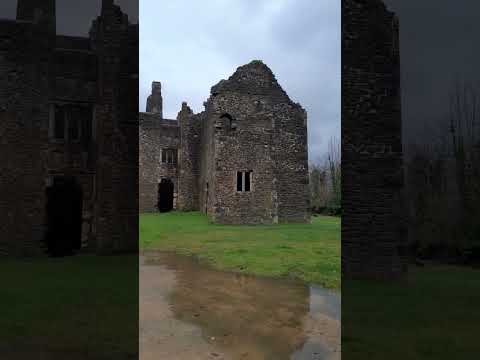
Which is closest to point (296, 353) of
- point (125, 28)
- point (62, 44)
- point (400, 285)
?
point (400, 285)

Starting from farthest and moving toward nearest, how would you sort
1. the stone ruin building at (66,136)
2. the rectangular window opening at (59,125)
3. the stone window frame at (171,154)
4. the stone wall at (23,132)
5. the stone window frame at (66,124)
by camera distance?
the stone window frame at (171,154), the rectangular window opening at (59,125), the stone window frame at (66,124), the stone ruin building at (66,136), the stone wall at (23,132)

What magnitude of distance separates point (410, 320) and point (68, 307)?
556 centimetres

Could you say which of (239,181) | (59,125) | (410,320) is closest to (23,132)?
(59,125)

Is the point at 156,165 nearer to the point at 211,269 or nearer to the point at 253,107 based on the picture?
the point at 253,107

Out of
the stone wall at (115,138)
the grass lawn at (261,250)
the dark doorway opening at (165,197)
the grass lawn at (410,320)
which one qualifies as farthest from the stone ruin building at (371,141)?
the dark doorway opening at (165,197)

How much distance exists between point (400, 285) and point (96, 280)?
643 cm

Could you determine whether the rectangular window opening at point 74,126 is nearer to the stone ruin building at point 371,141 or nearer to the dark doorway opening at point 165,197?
the stone ruin building at point 371,141

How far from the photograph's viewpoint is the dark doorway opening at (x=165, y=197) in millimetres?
35688

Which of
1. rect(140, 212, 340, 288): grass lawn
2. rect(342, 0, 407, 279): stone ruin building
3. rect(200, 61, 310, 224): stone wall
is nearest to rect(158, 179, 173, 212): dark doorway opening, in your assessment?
rect(200, 61, 310, 224): stone wall

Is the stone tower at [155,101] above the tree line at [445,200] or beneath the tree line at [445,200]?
above

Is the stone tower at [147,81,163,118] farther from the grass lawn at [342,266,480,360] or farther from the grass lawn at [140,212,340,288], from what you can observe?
the grass lawn at [342,266,480,360]

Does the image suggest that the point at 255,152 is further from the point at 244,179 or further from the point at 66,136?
the point at 66,136

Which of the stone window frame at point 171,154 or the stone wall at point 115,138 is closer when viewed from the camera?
the stone wall at point 115,138

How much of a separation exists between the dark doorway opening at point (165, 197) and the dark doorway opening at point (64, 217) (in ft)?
72.9
